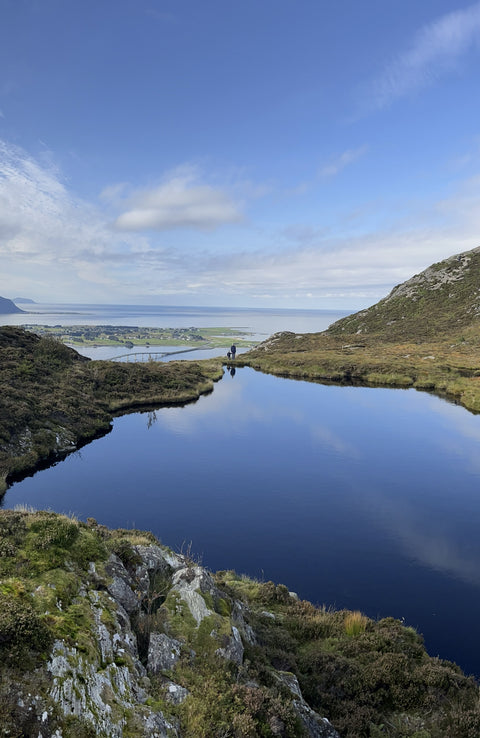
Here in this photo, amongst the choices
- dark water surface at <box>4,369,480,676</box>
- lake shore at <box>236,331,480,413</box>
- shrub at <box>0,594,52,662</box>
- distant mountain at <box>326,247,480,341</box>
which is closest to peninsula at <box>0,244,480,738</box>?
shrub at <box>0,594,52,662</box>

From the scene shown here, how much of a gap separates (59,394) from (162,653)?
136 ft

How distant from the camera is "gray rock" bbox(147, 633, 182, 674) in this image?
29.2 feet

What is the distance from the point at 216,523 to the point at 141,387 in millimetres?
40024

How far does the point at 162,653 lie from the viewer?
9203mm

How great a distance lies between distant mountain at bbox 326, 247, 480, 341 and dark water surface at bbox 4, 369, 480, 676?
71.0 m

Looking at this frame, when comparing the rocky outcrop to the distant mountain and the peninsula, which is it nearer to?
the peninsula

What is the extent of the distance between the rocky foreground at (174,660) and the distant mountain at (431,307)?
106340mm

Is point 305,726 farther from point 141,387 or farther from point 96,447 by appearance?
point 141,387

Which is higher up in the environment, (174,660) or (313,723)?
(174,660)

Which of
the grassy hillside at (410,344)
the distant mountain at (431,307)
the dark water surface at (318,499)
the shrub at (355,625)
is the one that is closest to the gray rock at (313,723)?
the shrub at (355,625)

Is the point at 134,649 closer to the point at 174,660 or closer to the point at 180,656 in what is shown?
the point at 174,660

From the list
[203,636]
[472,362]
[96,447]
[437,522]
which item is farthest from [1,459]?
[472,362]

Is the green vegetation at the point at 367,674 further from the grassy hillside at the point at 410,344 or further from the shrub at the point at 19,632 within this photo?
the grassy hillside at the point at 410,344

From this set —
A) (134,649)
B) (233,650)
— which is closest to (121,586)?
(134,649)
